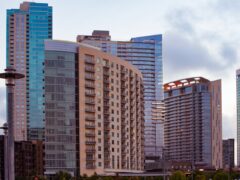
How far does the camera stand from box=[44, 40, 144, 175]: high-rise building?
127812 mm

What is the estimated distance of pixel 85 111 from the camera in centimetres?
13238

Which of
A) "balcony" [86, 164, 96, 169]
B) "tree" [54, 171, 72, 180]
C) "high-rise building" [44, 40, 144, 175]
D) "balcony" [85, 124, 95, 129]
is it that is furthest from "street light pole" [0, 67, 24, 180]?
"balcony" [85, 124, 95, 129]

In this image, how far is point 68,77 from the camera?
130 m

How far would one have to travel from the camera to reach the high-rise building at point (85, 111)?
419 feet

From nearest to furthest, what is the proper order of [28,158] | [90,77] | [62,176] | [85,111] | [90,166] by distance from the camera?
[62,176] < [90,166] < [85,111] < [90,77] < [28,158]

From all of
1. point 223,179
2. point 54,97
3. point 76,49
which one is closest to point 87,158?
point 54,97

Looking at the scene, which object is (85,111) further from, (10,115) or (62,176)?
(10,115)

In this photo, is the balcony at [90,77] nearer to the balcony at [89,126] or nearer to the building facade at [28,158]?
the balcony at [89,126]

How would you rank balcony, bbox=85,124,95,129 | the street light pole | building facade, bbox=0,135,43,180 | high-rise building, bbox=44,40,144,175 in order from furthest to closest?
building facade, bbox=0,135,43,180, balcony, bbox=85,124,95,129, high-rise building, bbox=44,40,144,175, the street light pole

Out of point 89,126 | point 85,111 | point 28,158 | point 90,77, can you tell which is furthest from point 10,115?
point 28,158

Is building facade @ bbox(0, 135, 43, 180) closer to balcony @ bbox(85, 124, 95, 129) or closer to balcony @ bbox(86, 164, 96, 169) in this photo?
balcony @ bbox(86, 164, 96, 169)

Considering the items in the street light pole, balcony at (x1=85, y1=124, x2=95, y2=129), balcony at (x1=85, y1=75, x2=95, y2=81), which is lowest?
balcony at (x1=85, y1=124, x2=95, y2=129)

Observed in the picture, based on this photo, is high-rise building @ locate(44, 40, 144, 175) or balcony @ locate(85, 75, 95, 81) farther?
balcony @ locate(85, 75, 95, 81)

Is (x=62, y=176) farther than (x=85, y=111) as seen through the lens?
No
